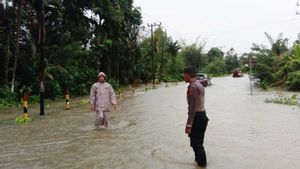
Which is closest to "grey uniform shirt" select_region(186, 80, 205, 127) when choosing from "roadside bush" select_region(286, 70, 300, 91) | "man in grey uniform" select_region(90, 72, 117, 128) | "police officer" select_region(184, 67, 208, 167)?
"police officer" select_region(184, 67, 208, 167)

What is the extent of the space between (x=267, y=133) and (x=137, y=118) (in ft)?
19.5

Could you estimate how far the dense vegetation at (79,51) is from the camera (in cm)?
2761

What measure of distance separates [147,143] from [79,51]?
19.9 meters

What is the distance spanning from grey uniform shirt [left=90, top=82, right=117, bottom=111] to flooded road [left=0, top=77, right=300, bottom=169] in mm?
774

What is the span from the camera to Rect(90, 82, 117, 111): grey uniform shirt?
42.9 ft

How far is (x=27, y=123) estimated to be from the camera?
15828 millimetres

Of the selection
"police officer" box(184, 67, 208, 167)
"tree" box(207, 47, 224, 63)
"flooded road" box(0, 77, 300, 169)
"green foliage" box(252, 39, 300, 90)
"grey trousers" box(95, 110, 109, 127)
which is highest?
"tree" box(207, 47, 224, 63)

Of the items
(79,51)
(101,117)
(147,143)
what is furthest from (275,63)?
(147,143)

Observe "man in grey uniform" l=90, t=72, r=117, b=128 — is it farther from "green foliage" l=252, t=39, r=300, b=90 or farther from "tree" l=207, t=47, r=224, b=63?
"tree" l=207, t=47, r=224, b=63

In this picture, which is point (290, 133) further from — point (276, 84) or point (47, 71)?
point (276, 84)

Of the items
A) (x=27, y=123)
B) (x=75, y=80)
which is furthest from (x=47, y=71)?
(x=27, y=123)

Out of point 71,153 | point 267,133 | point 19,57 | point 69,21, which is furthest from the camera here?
point 69,21

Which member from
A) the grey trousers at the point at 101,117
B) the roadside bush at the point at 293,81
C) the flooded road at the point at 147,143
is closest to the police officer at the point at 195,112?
the flooded road at the point at 147,143

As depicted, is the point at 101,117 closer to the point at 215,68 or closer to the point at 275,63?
the point at 275,63
